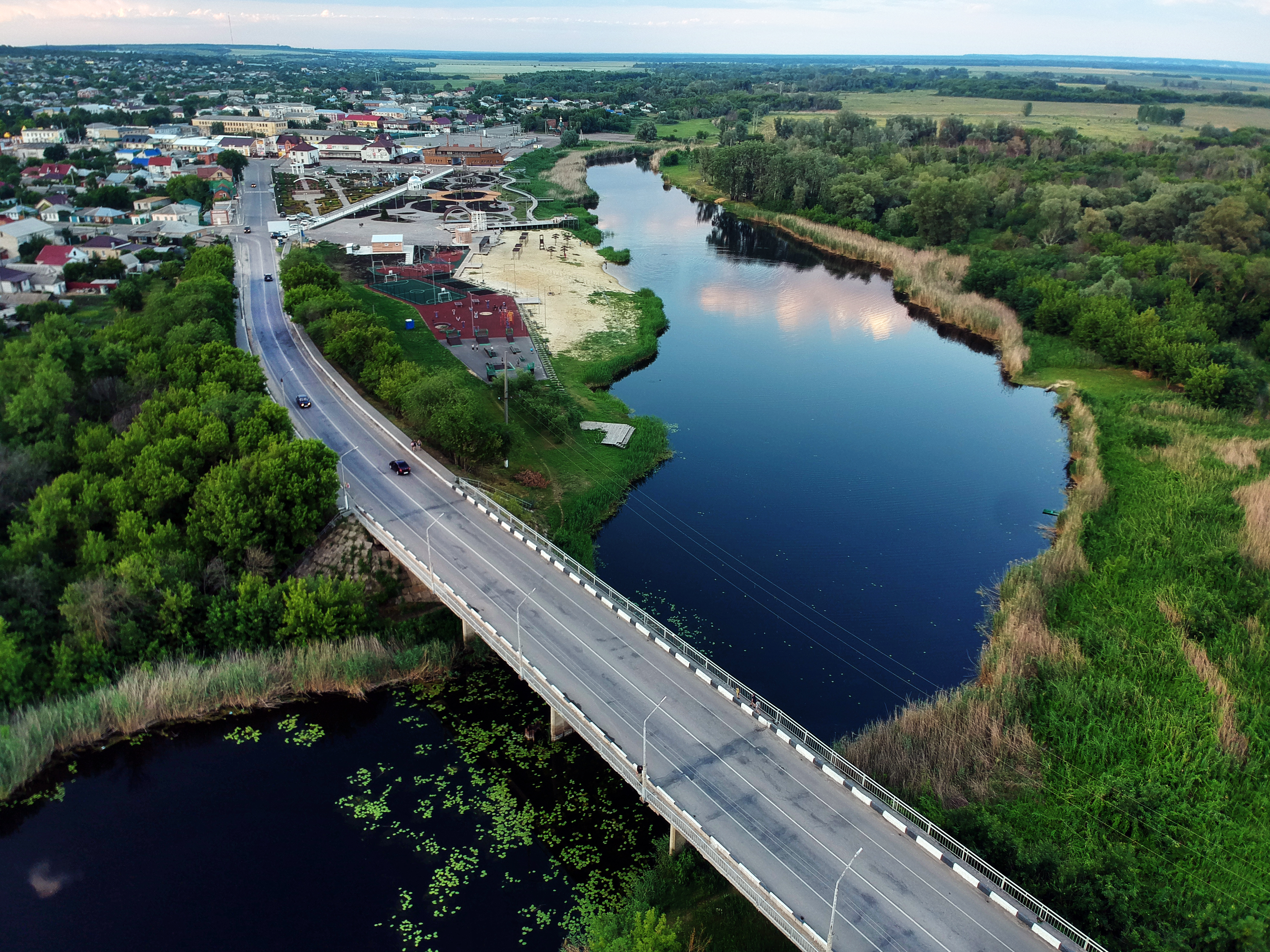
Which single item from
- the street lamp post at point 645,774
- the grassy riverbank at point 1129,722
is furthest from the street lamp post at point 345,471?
the grassy riverbank at point 1129,722

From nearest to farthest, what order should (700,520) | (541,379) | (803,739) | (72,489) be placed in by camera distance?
(803,739) < (72,489) < (700,520) < (541,379)

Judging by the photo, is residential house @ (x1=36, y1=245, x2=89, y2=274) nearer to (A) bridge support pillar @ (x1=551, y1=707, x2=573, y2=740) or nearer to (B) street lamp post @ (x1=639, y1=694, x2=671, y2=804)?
(A) bridge support pillar @ (x1=551, y1=707, x2=573, y2=740)

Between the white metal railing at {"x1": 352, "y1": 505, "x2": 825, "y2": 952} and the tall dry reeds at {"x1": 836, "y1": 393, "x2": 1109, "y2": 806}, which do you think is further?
the tall dry reeds at {"x1": 836, "y1": 393, "x2": 1109, "y2": 806}

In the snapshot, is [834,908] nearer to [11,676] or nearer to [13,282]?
[11,676]

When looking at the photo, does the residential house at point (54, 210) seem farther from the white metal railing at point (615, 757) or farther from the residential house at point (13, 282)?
the white metal railing at point (615, 757)

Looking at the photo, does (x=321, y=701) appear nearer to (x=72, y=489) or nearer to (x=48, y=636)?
(x=48, y=636)

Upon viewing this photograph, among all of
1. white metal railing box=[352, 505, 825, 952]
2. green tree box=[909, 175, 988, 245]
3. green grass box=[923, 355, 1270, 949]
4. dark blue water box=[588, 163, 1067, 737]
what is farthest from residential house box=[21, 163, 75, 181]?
green grass box=[923, 355, 1270, 949]

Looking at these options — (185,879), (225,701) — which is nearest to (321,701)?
(225,701)
